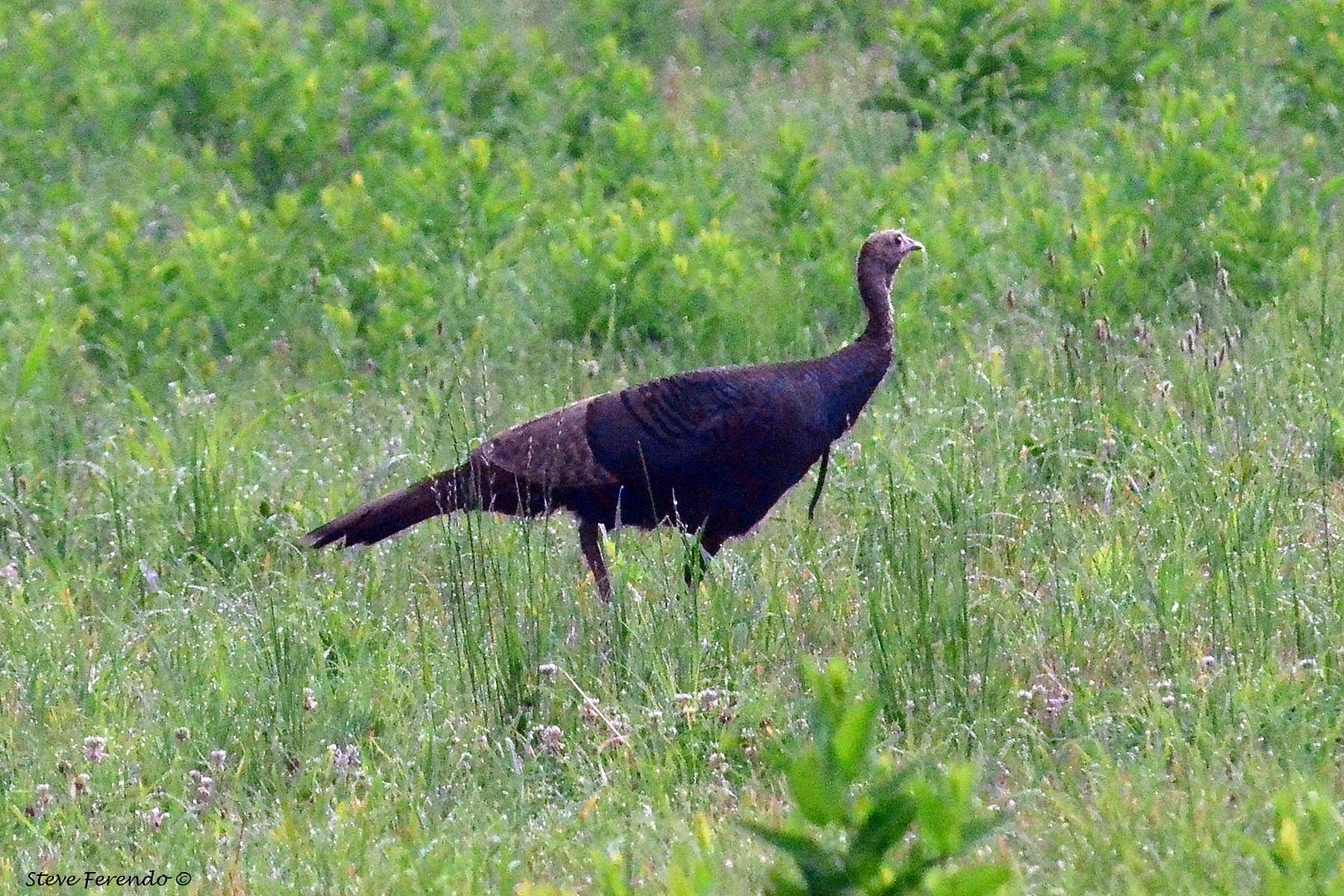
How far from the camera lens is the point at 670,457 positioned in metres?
5.46

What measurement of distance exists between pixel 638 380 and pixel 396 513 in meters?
2.00

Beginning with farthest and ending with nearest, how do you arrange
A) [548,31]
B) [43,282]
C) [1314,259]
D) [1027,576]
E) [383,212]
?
1. [548,31]
2. [383,212]
3. [43,282]
4. [1314,259]
5. [1027,576]

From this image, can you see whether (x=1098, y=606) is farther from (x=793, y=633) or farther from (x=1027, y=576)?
(x=793, y=633)

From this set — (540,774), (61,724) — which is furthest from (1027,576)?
(61,724)

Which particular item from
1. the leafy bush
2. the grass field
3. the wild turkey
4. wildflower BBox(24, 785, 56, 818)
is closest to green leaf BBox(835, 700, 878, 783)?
the leafy bush

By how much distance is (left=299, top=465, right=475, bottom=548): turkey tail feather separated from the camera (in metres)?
5.38

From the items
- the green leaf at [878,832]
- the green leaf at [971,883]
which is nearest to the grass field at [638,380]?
the green leaf at [878,832]

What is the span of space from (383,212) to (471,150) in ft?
1.75

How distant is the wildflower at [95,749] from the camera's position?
4.19 meters

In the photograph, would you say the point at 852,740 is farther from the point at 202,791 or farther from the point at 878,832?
the point at 202,791

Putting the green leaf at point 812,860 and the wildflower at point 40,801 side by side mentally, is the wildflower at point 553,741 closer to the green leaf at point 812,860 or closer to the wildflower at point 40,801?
the wildflower at point 40,801

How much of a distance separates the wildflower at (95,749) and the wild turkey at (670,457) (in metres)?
1.26

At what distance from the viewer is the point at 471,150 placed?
8.66 meters

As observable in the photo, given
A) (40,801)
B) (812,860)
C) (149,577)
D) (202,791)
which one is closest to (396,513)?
(149,577)
